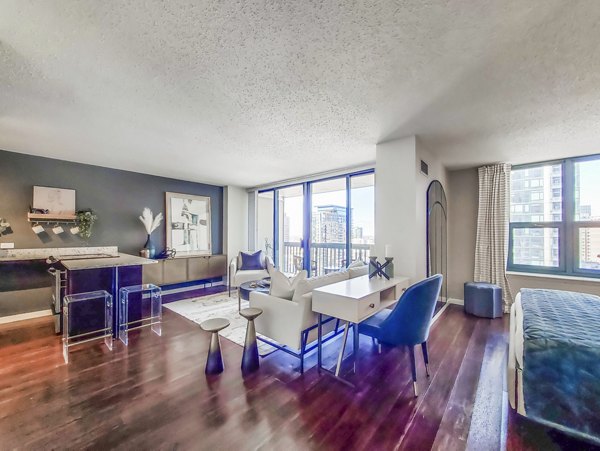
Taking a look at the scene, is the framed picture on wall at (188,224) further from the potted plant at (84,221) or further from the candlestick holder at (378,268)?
the candlestick holder at (378,268)

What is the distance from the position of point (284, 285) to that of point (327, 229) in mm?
2885

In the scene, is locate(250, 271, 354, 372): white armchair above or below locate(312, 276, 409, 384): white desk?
below

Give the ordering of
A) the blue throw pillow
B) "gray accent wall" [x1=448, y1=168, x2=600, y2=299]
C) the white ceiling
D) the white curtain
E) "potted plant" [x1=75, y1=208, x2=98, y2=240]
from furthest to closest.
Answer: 1. the blue throw pillow
2. "gray accent wall" [x1=448, y1=168, x2=600, y2=299]
3. "potted plant" [x1=75, y1=208, x2=98, y2=240]
4. the white curtain
5. the white ceiling

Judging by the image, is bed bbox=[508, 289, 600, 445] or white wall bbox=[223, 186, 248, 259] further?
white wall bbox=[223, 186, 248, 259]

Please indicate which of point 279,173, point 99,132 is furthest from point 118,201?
point 279,173

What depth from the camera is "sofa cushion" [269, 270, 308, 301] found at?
2578 mm

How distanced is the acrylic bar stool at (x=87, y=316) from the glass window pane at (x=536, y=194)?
20.0ft

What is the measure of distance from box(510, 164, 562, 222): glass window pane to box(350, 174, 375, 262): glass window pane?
2.26 metres

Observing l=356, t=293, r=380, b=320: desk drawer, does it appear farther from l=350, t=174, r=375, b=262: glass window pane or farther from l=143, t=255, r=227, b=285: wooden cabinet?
l=143, t=255, r=227, b=285: wooden cabinet

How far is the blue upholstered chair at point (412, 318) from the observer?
199 centimetres

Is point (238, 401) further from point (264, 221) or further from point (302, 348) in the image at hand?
point (264, 221)

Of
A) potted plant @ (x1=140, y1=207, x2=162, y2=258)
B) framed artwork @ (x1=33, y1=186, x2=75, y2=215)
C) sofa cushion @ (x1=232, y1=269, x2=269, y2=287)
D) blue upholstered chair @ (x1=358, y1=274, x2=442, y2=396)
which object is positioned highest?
framed artwork @ (x1=33, y1=186, x2=75, y2=215)

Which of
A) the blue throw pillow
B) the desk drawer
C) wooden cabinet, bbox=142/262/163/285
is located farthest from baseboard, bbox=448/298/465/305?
wooden cabinet, bbox=142/262/163/285

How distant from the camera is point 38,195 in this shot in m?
3.92
